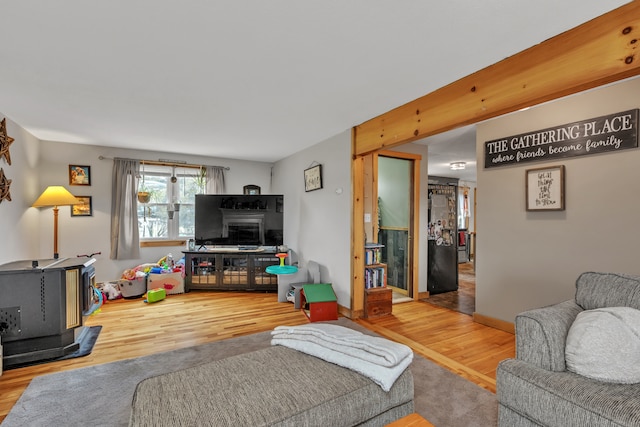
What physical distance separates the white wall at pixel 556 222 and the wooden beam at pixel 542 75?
1214mm

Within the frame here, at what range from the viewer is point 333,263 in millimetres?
3902

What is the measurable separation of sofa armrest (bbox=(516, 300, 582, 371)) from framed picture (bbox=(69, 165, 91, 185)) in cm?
552

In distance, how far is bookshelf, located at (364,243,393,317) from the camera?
354cm

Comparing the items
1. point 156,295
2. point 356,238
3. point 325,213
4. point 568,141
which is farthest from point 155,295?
point 568,141

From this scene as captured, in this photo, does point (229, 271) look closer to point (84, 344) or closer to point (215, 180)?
point (215, 180)

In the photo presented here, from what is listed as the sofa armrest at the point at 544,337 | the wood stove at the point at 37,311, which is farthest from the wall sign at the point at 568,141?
the wood stove at the point at 37,311

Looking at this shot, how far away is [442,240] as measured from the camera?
4711mm

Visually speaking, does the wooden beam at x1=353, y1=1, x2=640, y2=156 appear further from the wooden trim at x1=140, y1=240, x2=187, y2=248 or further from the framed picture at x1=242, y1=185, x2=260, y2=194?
the wooden trim at x1=140, y1=240, x2=187, y2=248

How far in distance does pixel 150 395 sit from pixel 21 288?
214 cm

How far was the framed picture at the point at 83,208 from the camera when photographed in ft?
14.5

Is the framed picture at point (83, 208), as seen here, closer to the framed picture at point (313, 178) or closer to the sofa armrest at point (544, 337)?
the framed picture at point (313, 178)

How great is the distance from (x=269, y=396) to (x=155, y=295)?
3569mm

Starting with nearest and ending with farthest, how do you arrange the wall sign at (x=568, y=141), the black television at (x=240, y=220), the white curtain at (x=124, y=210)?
the wall sign at (x=568, y=141) → the white curtain at (x=124, y=210) → the black television at (x=240, y=220)

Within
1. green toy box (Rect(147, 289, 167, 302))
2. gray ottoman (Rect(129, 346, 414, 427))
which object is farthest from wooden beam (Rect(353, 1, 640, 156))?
green toy box (Rect(147, 289, 167, 302))
